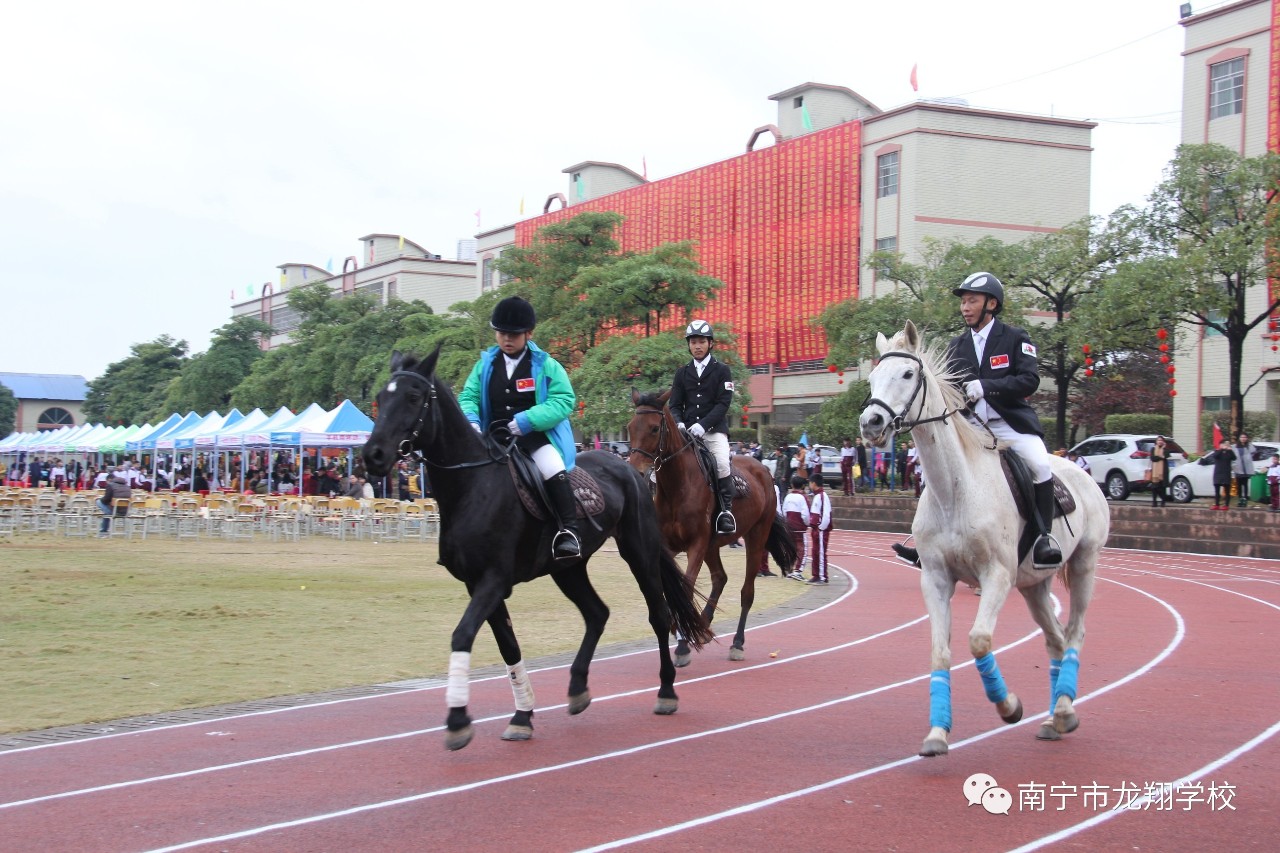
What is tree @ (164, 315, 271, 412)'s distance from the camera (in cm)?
7662

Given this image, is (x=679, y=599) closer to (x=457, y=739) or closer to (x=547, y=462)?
(x=547, y=462)

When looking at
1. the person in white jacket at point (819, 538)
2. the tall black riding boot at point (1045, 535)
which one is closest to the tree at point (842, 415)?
the person in white jacket at point (819, 538)

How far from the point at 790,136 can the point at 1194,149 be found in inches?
1219

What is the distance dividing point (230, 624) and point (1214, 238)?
2520 cm

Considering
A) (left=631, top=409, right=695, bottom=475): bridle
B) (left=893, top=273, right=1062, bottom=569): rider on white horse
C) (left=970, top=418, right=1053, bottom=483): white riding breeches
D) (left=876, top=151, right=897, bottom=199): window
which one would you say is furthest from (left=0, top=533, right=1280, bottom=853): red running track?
(left=876, top=151, right=897, bottom=199): window

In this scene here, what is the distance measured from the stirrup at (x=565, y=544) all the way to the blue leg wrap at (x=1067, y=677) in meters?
3.13

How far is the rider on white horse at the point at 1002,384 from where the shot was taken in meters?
7.46

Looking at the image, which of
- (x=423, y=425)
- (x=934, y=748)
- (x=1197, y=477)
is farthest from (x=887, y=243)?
(x=934, y=748)

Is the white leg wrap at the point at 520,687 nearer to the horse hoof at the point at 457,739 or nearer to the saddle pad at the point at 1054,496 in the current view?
the horse hoof at the point at 457,739

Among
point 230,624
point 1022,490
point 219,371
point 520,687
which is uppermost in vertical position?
point 219,371

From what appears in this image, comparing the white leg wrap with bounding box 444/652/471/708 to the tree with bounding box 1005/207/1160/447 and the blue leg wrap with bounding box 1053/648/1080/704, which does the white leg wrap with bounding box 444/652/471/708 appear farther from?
the tree with bounding box 1005/207/1160/447

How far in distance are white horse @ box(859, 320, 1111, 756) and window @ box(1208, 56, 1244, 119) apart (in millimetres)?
38758

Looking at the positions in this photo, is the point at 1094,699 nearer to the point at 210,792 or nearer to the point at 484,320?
the point at 210,792

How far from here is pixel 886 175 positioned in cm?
5366
